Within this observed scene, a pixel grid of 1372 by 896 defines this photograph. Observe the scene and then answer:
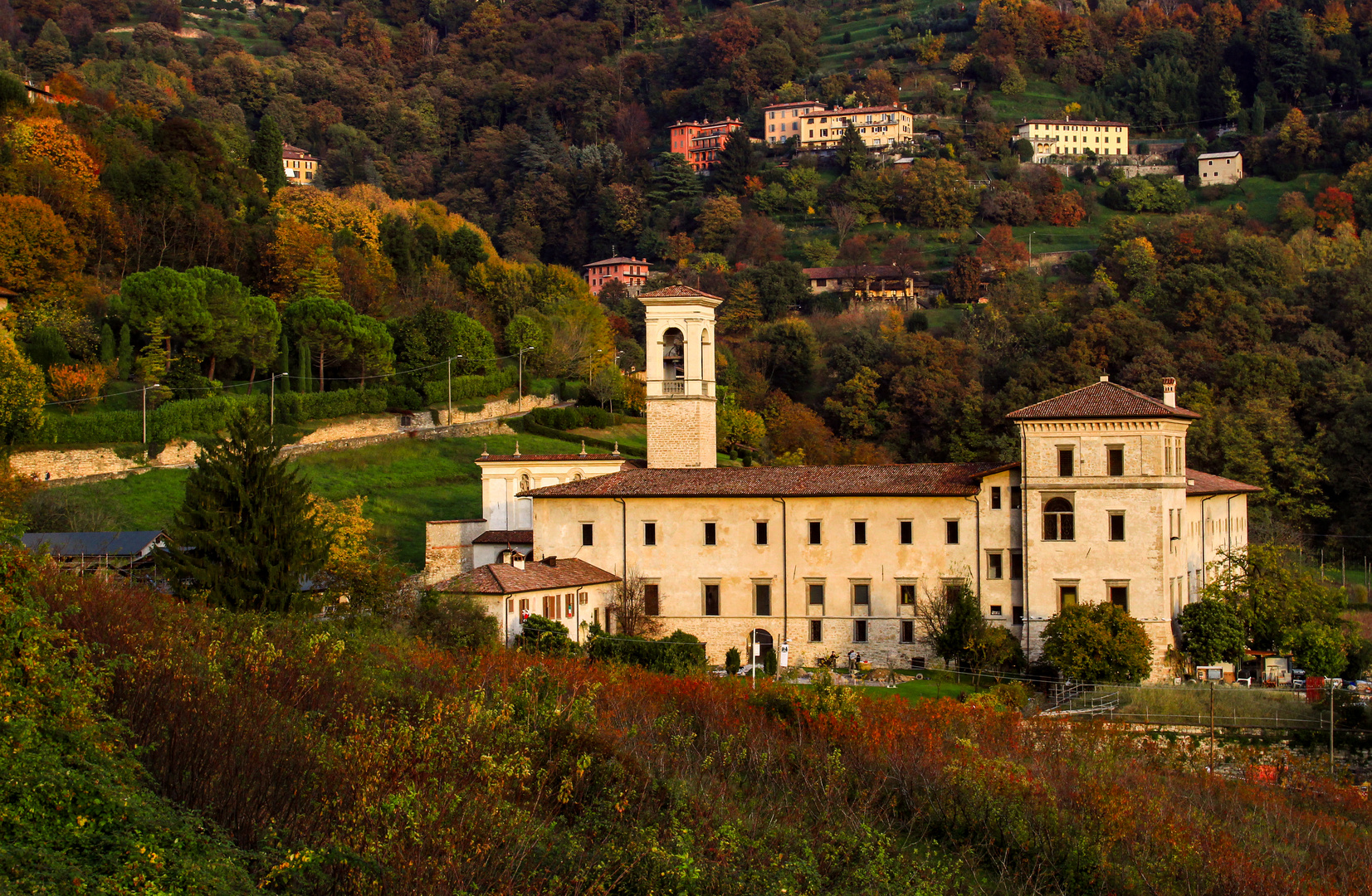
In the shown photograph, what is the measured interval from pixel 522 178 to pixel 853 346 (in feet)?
239

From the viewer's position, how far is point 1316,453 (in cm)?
5766

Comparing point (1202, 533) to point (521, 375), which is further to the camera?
point (521, 375)

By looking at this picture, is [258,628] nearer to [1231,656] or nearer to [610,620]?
[610,620]

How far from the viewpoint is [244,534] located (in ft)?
98.1

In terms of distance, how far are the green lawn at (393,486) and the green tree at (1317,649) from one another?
80.3ft

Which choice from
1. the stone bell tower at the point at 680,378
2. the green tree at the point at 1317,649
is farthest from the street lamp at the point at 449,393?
the green tree at the point at 1317,649

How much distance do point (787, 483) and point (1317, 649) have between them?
533 inches

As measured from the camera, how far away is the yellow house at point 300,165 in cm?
12895

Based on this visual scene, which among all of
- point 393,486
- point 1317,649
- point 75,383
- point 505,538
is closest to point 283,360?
point 393,486

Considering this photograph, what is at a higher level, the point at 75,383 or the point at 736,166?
the point at 736,166

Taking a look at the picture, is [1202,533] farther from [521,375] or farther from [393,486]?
[521,375]

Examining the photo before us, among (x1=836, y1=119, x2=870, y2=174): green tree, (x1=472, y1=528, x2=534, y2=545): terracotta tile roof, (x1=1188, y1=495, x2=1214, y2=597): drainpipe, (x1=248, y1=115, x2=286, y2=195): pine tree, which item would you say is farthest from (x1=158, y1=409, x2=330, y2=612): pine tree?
(x1=836, y1=119, x2=870, y2=174): green tree

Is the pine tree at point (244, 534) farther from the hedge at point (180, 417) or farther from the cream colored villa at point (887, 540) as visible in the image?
the hedge at point (180, 417)

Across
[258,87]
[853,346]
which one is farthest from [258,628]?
[258,87]
